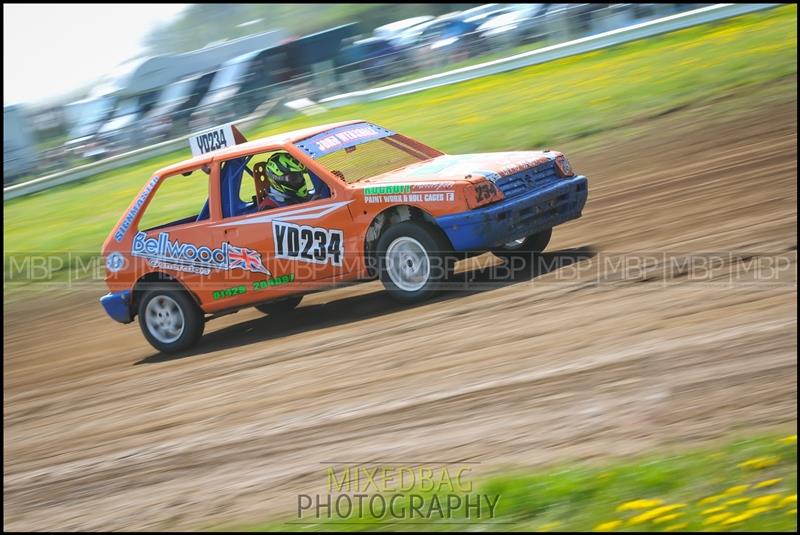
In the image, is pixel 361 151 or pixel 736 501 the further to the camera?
pixel 361 151

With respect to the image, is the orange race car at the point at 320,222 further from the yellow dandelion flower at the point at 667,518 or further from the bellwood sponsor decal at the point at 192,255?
the yellow dandelion flower at the point at 667,518

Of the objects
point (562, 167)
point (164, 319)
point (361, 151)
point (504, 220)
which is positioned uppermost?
point (361, 151)

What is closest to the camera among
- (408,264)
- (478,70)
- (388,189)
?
(388,189)

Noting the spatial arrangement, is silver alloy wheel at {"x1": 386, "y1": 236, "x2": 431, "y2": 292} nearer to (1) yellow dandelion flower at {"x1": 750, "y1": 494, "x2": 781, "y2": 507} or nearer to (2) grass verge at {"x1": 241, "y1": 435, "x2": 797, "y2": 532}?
(2) grass verge at {"x1": 241, "y1": 435, "x2": 797, "y2": 532}

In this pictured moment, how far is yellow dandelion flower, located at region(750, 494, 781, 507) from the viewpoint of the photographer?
3711mm

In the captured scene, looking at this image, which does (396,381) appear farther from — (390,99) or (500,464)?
(390,99)

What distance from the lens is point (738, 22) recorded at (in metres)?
17.6

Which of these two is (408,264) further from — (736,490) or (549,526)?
(736,490)

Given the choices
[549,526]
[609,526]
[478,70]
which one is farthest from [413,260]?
[478,70]

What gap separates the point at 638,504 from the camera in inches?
155

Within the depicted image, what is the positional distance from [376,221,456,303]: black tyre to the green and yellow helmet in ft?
2.80

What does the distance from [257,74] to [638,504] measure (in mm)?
20816

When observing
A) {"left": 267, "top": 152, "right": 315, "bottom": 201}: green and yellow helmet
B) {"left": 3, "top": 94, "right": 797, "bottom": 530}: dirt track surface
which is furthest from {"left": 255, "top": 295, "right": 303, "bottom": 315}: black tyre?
{"left": 267, "top": 152, "right": 315, "bottom": 201}: green and yellow helmet

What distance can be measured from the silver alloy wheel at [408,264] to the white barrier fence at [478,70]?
1198 cm
